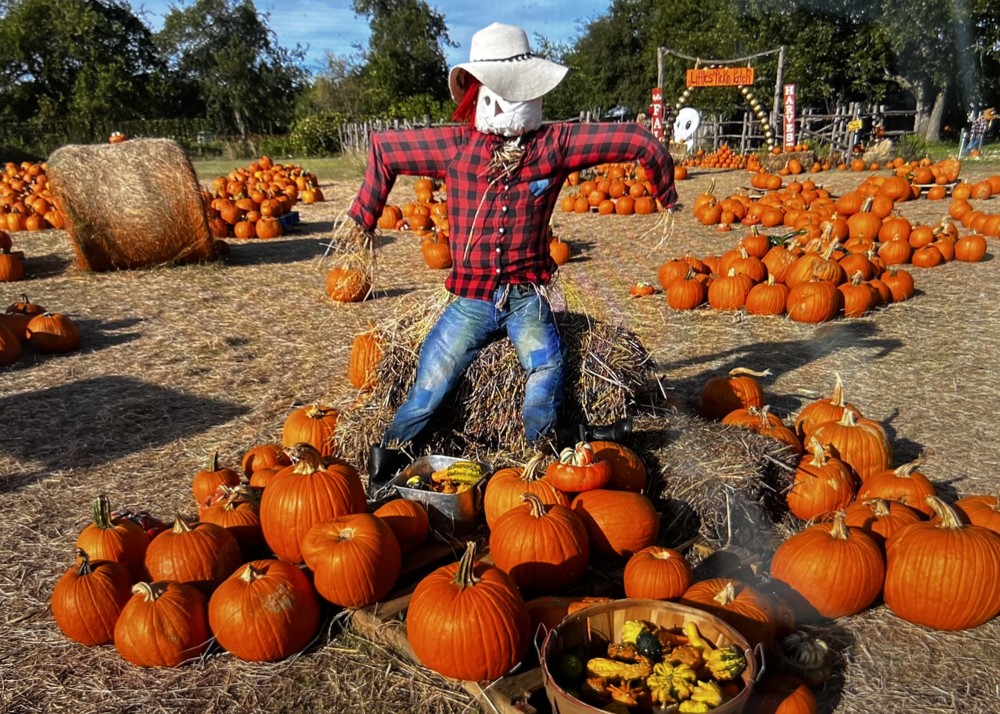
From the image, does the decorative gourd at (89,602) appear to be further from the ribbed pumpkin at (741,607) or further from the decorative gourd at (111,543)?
the ribbed pumpkin at (741,607)

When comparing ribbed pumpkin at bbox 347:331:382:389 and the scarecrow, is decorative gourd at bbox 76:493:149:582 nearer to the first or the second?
the scarecrow

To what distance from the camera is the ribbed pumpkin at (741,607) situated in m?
2.55

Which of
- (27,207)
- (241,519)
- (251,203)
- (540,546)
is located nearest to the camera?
(540,546)

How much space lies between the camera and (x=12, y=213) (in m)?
12.6

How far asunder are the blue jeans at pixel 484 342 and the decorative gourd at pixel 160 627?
4.39ft

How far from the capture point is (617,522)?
316 cm

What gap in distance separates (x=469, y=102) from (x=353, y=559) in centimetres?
217

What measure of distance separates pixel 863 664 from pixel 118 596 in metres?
2.77

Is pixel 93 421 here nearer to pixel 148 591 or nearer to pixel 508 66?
pixel 148 591

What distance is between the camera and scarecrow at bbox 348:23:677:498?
3.47 meters

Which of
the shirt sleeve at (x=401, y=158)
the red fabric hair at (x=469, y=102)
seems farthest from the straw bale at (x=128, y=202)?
the red fabric hair at (x=469, y=102)

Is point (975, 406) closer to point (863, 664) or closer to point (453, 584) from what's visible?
point (863, 664)

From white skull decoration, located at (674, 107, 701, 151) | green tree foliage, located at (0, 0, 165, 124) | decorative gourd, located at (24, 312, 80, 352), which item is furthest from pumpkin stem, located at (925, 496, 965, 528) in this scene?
green tree foliage, located at (0, 0, 165, 124)

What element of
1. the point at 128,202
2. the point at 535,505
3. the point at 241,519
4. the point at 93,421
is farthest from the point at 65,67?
the point at 535,505
